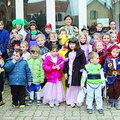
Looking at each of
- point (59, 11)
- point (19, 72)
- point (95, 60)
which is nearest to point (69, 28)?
point (59, 11)

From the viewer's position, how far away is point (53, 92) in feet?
21.1

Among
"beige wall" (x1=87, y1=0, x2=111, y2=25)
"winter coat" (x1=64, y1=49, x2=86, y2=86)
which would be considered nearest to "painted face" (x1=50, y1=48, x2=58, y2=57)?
"winter coat" (x1=64, y1=49, x2=86, y2=86)

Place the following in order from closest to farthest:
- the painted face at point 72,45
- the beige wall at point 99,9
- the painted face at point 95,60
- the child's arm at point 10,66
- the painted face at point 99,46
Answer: the painted face at point 95,60
the child's arm at point 10,66
the painted face at point 72,45
the painted face at point 99,46
the beige wall at point 99,9

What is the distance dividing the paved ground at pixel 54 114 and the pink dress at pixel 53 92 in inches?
6.1

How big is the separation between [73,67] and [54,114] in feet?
3.57

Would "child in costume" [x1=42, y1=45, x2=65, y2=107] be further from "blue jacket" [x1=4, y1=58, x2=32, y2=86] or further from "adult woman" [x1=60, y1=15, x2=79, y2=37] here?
"adult woman" [x1=60, y1=15, x2=79, y2=37]

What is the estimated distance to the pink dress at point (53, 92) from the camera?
21.0 feet

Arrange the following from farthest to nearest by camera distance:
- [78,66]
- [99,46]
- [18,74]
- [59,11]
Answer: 1. [59,11]
2. [99,46]
3. [78,66]
4. [18,74]

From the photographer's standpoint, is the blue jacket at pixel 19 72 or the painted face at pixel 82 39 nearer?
the blue jacket at pixel 19 72

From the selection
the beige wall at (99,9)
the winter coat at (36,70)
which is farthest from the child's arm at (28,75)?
the beige wall at (99,9)

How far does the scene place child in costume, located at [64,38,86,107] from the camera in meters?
6.26

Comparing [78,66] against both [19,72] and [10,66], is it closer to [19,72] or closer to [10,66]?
[19,72]

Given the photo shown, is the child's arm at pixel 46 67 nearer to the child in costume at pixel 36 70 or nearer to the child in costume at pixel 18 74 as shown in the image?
the child in costume at pixel 36 70

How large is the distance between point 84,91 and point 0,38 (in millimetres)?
2934
